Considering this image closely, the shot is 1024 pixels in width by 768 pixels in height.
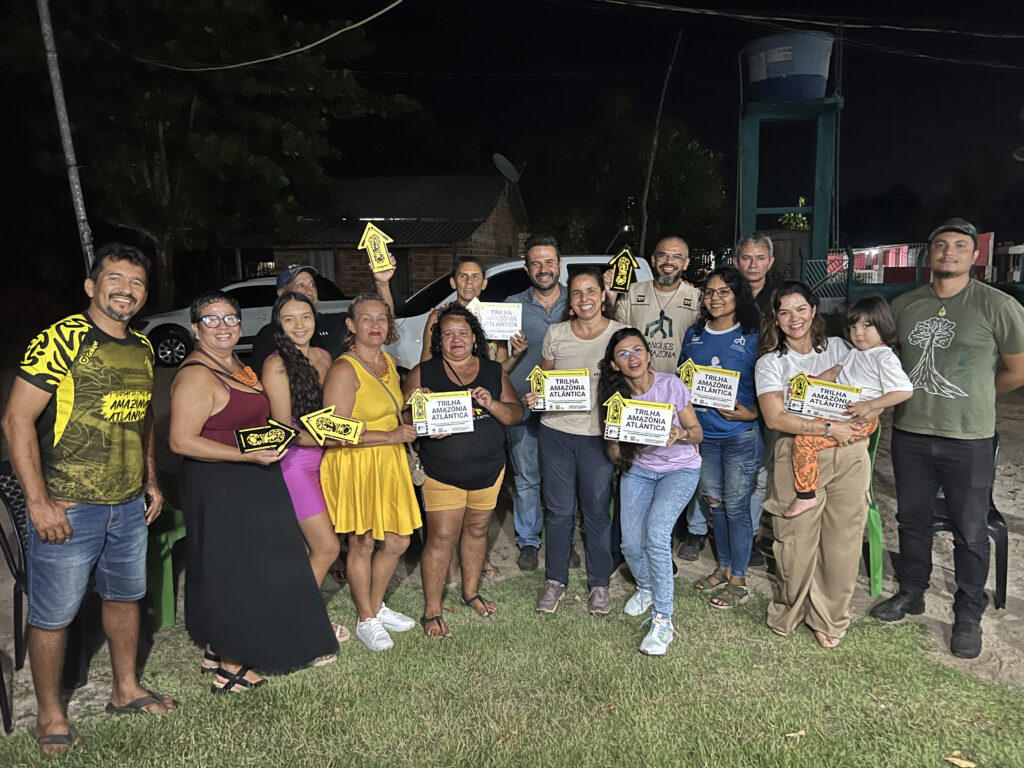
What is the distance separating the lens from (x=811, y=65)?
18734 millimetres

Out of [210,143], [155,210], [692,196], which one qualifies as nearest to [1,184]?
[155,210]

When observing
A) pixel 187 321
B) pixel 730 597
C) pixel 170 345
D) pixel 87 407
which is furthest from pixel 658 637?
pixel 170 345

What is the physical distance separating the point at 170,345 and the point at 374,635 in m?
12.0

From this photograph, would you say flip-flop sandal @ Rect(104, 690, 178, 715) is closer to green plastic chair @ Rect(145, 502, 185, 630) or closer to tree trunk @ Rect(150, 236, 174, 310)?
green plastic chair @ Rect(145, 502, 185, 630)

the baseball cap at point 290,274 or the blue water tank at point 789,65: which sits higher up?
the blue water tank at point 789,65

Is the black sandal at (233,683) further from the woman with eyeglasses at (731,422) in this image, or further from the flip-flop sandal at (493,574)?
the woman with eyeglasses at (731,422)

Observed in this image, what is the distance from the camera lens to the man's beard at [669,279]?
4.63m

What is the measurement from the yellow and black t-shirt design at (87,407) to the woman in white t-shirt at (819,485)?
3.07 m

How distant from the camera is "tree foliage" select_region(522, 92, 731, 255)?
1339 inches

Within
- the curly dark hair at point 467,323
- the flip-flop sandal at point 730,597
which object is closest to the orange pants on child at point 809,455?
the flip-flop sandal at point 730,597

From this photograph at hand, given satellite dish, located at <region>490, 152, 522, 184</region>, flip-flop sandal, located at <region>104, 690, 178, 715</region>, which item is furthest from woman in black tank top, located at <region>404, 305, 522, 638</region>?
satellite dish, located at <region>490, 152, 522, 184</region>

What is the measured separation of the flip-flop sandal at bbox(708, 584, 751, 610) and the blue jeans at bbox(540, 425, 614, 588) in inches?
27.0

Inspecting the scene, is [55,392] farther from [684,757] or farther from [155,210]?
[155,210]

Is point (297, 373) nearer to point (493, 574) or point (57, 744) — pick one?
point (57, 744)
